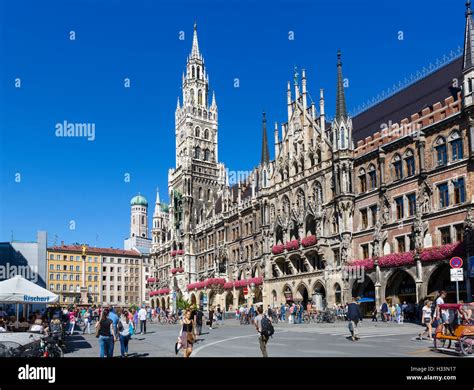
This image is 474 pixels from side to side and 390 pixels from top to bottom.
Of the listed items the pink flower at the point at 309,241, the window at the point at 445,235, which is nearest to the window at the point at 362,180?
the pink flower at the point at 309,241

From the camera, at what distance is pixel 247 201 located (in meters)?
64.4

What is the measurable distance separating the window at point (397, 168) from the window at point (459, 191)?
5539mm

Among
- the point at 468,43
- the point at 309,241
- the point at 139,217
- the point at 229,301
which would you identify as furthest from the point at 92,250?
the point at 468,43

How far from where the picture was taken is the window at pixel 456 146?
34.7 m

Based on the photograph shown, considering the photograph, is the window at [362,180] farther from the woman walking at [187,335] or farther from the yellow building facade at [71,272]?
the yellow building facade at [71,272]

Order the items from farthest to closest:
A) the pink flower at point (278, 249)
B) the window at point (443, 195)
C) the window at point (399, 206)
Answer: the pink flower at point (278, 249)
the window at point (399, 206)
the window at point (443, 195)

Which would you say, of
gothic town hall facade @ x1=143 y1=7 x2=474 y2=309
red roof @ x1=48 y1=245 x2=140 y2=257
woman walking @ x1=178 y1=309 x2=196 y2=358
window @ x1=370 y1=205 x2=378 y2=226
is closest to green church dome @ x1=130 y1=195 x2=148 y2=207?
red roof @ x1=48 y1=245 x2=140 y2=257

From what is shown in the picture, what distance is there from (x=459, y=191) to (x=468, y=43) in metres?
10.0

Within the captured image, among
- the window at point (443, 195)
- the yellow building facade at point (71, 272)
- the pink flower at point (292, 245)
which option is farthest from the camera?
the yellow building facade at point (71, 272)

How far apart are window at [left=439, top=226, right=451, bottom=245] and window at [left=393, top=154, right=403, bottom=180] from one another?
593 centimetres

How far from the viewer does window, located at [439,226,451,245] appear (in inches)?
1375

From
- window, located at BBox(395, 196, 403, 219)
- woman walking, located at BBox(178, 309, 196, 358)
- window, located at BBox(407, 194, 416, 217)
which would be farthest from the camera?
window, located at BBox(395, 196, 403, 219)

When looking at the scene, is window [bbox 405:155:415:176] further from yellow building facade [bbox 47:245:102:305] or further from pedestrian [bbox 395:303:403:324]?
yellow building facade [bbox 47:245:102:305]
